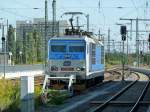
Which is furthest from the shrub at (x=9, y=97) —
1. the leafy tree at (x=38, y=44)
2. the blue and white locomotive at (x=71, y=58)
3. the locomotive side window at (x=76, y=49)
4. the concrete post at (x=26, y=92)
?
the leafy tree at (x=38, y=44)

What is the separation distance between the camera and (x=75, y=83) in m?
32.6

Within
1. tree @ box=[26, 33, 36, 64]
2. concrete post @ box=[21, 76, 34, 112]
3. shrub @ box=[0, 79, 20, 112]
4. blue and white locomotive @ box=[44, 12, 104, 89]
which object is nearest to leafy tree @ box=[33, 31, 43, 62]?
tree @ box=[26, 33, 36, 64]

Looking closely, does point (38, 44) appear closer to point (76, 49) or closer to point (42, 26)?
point (42, 26)

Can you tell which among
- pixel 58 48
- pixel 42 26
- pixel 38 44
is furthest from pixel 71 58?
pixel 38 44

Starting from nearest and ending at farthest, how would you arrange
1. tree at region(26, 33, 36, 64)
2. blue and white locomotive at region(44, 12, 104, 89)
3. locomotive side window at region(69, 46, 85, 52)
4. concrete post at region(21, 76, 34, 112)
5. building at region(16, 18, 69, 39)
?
concrete post at region(21, 76, 34, 112) < blue and white locomotive at region(44, 12, 104, 89) < locomotive side window at region(69, 46, 85, 52) < building at region(16, 18, 69, 39) < tree at region(26, 33, 36, 64)

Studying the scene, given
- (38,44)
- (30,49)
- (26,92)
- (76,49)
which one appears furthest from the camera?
(38,44)

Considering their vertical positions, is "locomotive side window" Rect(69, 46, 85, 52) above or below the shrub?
above

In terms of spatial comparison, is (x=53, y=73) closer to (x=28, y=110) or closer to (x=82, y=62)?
(x=82, y=62)

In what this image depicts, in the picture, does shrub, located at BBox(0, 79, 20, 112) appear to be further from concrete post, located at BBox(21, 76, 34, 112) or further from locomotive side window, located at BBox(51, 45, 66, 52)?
locomotive side window, located at BBox(51, 45, 66, 52)

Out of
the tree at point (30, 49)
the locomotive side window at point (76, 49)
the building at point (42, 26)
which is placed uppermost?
the building at point (42, 26)

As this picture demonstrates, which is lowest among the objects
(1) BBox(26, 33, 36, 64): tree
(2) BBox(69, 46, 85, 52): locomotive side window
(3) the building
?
(1) BBox(26, 33, 36, 64): tree

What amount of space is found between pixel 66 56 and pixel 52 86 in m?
2.51

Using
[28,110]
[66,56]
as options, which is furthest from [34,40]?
[28,110]

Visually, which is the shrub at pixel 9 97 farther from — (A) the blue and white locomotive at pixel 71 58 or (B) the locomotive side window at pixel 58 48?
(B) the locomotive side window at pixel 58 48
